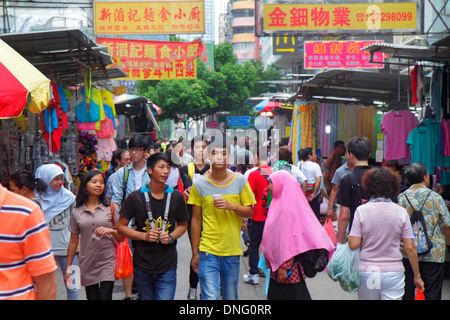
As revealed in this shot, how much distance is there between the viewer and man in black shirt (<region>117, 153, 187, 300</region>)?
491cm

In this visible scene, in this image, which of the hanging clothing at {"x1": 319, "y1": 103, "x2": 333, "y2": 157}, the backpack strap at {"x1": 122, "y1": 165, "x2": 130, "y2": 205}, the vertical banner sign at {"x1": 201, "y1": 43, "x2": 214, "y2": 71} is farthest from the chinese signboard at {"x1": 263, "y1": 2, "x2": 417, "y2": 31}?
the backpack strap at {"x1": 122, "y1": 165, "x2": 130, "y2": 205}

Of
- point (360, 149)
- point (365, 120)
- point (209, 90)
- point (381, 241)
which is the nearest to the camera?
point (381, 241)

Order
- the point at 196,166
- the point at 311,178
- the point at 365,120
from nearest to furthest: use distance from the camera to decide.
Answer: the point at 196,166, the point at 311,178, the point at 365,120

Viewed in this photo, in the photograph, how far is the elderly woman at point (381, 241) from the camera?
15.1 feet

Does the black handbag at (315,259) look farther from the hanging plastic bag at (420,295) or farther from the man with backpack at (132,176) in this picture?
the man with backpack at (132,176)

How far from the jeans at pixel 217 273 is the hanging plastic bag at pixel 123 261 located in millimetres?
715

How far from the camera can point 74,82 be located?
10500 mm

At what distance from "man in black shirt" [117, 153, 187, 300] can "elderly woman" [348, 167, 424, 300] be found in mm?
1543

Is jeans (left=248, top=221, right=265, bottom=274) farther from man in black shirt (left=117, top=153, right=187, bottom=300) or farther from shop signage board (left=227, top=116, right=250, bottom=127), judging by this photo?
shop signage board (left=227, top=116, right=250, bottom=127)

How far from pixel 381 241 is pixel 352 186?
3.96 feet

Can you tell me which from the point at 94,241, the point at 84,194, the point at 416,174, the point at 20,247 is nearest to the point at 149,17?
the point at 84,194

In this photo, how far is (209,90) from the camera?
41.9m

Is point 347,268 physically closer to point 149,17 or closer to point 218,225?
point 218,225

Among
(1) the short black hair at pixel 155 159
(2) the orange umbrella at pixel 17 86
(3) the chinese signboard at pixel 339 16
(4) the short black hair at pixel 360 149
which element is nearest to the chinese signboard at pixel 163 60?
(3) the chinese signboard at pixel 339 16
